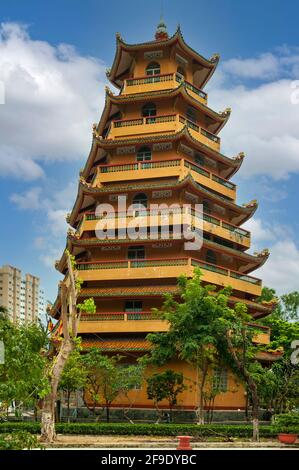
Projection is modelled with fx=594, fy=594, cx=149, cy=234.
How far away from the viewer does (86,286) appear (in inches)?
1389

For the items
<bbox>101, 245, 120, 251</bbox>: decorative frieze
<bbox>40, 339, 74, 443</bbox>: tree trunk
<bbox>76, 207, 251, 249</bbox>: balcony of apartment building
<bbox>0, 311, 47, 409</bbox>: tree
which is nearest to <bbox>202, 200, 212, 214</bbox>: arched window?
<bbox>76, 207, 251, 249</bbox>: balcony of apartment building

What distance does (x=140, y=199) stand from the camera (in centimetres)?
3612

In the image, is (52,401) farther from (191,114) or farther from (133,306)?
(191,114)

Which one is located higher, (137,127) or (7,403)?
(137,127)

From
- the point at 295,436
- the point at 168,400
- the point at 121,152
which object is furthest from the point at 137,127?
the point at 295,436

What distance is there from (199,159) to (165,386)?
15545 millimetres

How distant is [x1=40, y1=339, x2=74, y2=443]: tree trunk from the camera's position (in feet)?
77.0

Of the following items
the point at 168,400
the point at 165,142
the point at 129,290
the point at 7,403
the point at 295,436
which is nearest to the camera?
the point at 7,403

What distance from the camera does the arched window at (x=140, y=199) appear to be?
1419 inches

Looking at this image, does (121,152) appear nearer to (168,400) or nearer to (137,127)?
(137,127)

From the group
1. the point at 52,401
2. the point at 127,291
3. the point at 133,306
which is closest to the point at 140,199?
the point at 127,291

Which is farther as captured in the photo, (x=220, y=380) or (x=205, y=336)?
(x=220, y=380)

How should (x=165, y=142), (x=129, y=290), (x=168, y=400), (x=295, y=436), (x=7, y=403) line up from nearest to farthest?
(x=7, y=403) → (x=295, y=436) → (x=168, y=400) → (x=129, y=290) → (x=165, y=142)

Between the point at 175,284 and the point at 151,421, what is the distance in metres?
7.57
